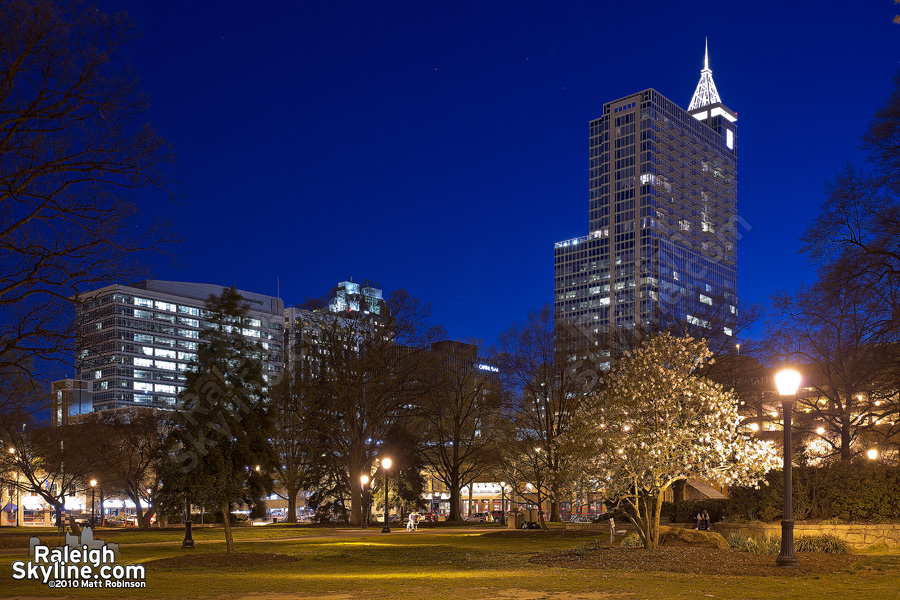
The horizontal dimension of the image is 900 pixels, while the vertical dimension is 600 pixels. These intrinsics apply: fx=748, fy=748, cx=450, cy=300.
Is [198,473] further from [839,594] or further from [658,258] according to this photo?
[658,258]

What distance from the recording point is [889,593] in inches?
494

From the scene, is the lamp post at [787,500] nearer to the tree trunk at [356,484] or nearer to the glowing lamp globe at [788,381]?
the glowing lamp globe at [788,381]

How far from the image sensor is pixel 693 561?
18172 millimetres

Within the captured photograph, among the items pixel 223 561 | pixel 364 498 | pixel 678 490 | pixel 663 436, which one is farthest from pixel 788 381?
pixel 364 498

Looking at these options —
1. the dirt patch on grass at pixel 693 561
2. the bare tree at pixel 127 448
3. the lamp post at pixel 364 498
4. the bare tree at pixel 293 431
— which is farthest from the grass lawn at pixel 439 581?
the bare tree at pixel 127 448

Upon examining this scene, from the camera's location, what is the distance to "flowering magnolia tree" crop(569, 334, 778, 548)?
20.9 metres

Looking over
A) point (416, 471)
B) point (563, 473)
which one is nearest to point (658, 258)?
point (416, 471)

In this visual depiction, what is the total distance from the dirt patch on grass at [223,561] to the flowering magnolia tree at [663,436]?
963 centimetres

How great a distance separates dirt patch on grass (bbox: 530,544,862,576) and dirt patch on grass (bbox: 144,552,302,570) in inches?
298

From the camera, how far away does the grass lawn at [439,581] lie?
12.9 metres

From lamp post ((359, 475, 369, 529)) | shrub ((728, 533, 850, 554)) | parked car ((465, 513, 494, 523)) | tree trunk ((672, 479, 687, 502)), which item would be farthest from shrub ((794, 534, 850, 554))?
parked car ((465, 513, 494, 523))

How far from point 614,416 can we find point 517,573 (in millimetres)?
6344

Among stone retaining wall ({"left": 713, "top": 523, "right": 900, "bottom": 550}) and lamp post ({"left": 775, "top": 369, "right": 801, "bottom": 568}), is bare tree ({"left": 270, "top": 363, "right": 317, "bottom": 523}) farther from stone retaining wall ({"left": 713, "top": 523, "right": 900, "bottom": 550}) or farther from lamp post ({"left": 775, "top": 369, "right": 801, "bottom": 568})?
lamp post ({"left": 775, "top": 369, "right": 801, "bottom": 568})

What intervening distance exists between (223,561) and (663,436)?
12883 millimetres
